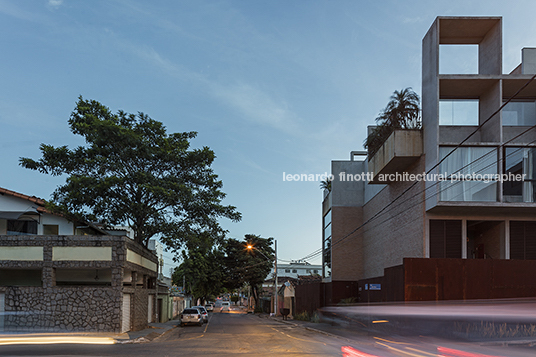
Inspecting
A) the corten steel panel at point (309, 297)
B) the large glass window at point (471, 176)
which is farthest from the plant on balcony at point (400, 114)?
the corten steel panel at point (309, 297)

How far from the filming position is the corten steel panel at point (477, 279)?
926 inches

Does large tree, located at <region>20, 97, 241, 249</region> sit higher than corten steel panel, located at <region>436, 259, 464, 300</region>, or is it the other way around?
large tree, located at <region>20, 97, 241, 249</region>

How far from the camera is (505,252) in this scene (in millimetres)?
26203

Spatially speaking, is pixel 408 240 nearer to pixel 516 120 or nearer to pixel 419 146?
pixel 419 146

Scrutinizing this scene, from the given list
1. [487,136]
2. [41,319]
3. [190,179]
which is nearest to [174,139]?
[190,179]

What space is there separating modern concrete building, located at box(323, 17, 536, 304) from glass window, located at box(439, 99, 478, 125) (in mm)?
55

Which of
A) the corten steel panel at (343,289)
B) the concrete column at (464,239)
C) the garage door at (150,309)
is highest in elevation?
the concrete column at (464,239)

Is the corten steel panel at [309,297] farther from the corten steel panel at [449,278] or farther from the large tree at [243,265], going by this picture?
the corten steel panel at [449,278]

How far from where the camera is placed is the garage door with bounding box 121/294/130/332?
2555cm

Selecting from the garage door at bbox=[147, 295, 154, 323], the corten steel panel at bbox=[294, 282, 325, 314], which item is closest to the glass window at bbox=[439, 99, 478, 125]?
the corten steel panel at bbox=[294, 282, 325, 314]

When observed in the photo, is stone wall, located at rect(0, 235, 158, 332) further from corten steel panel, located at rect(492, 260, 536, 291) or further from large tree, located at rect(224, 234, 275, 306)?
large tree, located at rect(224, 234, 275, 306)

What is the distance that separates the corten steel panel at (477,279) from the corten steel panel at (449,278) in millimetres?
265

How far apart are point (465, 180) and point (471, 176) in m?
0.35

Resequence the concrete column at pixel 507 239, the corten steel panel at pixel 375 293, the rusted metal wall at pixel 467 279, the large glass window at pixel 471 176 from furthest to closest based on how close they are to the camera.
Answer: the corten steel panel at pixel 375 293
the concrete column at pixel 507 239
the large glass window at pixel 471 176
the rusted metal wall at pixel 467 279
